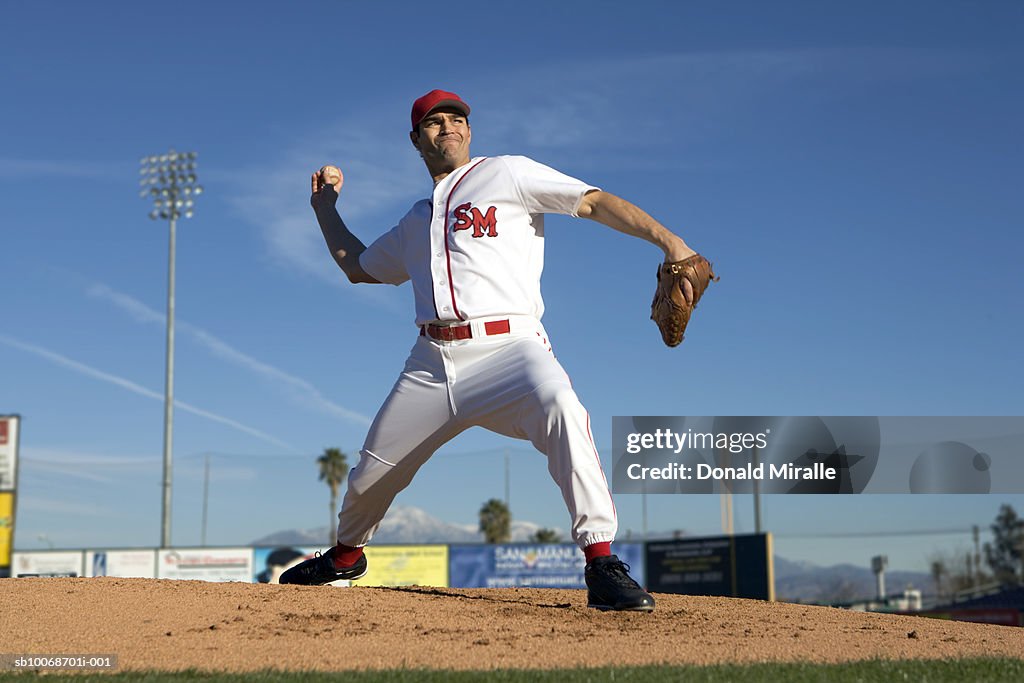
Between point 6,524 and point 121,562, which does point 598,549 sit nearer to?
point 6,524

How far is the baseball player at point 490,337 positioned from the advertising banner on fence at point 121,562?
75.1 ft

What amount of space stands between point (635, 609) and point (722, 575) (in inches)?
869

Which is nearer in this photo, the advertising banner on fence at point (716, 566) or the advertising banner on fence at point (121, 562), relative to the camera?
the advertising banner on fence at point (716, 566)

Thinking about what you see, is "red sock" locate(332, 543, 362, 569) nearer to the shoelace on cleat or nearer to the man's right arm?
the man's right arm

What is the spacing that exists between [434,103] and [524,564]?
938 inches

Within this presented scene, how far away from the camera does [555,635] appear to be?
387 cm

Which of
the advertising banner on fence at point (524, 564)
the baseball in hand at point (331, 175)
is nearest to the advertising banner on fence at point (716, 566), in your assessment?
the advertising banner on fence at point (524, 564)

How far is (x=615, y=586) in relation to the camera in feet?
13.2

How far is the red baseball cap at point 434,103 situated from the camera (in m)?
4.79

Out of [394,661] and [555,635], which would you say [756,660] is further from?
[394,661]

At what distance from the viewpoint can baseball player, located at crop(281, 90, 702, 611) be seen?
13.3ft

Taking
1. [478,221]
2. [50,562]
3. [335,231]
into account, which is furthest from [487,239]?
[50,562]

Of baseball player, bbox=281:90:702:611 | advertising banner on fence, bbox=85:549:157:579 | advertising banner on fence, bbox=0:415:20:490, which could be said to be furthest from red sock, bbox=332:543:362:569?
advertising banner on fence, bbox=85:549:157:579

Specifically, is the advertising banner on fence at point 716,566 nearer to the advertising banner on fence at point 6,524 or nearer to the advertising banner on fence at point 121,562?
the advertising banner on fence at point 121,562
